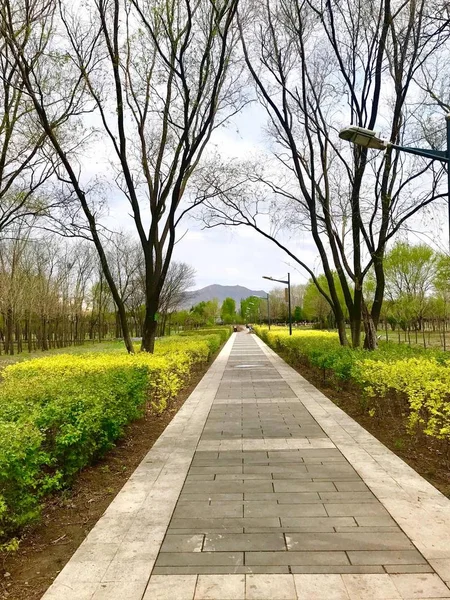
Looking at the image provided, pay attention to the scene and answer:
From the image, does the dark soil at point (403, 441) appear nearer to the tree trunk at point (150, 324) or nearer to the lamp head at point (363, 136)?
the lamp head at point (363, 136)

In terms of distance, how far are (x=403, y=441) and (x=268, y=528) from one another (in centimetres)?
310

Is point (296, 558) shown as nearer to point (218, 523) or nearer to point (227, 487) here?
point (218, 523)

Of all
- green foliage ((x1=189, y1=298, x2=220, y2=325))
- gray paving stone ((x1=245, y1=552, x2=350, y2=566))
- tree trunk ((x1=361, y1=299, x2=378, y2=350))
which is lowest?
gray paving stone ((x1=245, y1=552, x2=350, y2=566))

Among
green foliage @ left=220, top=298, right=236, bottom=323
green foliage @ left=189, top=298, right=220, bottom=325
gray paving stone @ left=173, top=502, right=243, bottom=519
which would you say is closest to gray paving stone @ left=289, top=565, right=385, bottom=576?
gray paving stone @ left=173, top=502, right=243, bottom=519

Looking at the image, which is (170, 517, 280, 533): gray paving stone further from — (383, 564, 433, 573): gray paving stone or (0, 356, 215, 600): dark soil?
(383, 564, 433, 573): gray paving stone

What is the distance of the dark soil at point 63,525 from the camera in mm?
2898

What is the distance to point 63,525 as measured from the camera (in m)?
3.70

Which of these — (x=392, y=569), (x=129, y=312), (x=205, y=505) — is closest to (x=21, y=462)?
(x=205, y=505)

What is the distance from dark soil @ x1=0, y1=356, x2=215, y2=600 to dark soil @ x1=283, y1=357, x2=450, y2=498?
9.94 feet

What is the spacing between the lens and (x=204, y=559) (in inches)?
120

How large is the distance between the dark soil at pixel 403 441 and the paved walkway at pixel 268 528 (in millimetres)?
166

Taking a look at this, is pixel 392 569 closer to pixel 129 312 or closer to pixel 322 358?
pixel 322 358

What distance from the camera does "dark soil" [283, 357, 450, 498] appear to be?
4.79 metres

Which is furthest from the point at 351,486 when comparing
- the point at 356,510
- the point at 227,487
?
the point at 227,487
